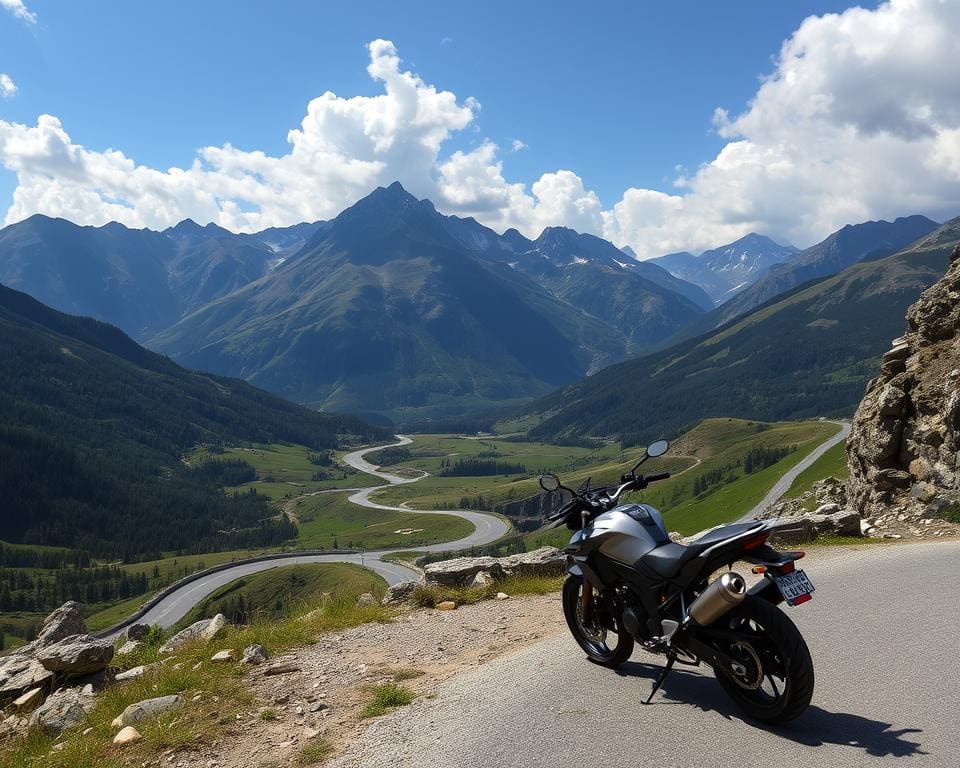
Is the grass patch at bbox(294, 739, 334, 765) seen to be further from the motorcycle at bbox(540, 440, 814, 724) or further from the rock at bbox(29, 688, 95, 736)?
the rock at bbox(29, 688, 95, 736)

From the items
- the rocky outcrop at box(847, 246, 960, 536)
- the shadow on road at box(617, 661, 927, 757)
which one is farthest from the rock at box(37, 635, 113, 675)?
the rocky outcrop at box(847, 246, 960, 536)

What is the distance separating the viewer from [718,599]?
7.23 metres

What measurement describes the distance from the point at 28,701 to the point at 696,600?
12092 mm

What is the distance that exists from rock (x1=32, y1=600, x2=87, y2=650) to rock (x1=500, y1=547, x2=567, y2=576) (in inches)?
440

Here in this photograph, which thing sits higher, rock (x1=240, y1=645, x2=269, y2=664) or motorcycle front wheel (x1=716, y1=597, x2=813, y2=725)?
motorcycle front wheel (x1=716, y1=597, x2=813, y2=725)

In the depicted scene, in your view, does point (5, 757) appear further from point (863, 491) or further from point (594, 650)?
point (863, 491)

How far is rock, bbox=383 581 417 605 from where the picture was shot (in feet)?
53.2

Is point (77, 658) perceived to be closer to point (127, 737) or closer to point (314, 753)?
point (127, 737)

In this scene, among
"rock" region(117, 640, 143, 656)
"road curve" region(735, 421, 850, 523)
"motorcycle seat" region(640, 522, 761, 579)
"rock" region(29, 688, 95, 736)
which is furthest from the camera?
"road curve" region(735, 421, 850, 523)

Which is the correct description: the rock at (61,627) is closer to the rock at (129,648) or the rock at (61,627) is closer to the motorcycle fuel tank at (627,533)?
the rock at (129,648)

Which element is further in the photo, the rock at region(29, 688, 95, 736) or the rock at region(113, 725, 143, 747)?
the rock at region(29, 688, 95, 736)

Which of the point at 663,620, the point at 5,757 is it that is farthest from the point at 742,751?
the point at 5,757

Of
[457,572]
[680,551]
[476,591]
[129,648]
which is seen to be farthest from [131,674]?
[680,551]

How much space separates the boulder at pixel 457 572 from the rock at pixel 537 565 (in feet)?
1.06
